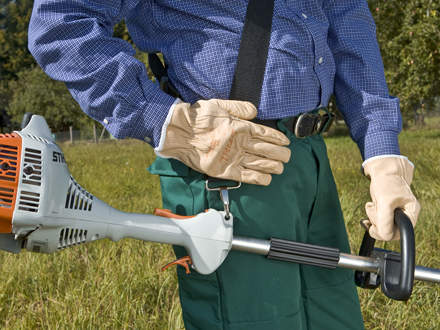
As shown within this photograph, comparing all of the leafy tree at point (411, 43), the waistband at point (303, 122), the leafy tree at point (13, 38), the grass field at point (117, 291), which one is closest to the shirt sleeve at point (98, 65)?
the waistband at point (303, 122)

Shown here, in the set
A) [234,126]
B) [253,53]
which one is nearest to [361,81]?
[253,53]

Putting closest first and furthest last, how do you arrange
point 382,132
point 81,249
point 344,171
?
point 382,132 < point 81,249 < point 344,171

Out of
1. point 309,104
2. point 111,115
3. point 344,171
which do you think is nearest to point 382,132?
point 309,104

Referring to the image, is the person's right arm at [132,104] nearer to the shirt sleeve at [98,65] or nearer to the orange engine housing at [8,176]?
the shirt sleeve at [98,65]

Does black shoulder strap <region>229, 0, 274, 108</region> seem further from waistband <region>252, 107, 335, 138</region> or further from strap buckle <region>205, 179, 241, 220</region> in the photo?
strap buckle <region>205, 179, 241, 220</region>

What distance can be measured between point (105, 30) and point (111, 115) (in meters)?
0.22

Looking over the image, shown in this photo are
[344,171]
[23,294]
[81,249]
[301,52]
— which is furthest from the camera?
[344,171]

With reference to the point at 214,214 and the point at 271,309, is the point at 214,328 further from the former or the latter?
the point at 214,214

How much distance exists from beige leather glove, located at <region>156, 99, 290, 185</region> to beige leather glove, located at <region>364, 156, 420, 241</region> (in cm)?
34

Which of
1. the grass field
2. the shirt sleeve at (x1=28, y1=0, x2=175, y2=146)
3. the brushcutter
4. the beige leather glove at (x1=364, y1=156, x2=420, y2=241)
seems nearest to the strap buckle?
the brushcutter

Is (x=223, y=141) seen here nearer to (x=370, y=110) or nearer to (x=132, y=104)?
(x=132, y=104)

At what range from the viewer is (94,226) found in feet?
3.89

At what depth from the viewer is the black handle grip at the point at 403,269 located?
3.86 feet

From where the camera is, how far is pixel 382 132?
1.43 meters
